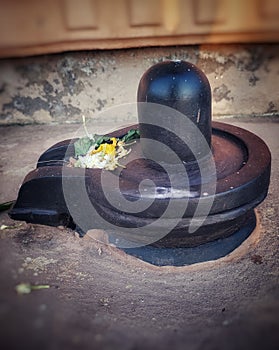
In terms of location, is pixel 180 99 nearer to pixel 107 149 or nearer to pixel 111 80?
pixel 107 149

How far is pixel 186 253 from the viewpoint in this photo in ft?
7.64

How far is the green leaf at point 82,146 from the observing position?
248 cm

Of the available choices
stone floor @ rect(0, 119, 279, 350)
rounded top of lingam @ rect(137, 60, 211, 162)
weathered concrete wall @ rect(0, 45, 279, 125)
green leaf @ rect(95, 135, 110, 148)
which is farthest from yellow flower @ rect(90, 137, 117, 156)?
weathered concrete wall @ rect(0, 45, 279, 125)

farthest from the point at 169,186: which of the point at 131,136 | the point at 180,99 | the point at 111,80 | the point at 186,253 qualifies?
the point at 111,80

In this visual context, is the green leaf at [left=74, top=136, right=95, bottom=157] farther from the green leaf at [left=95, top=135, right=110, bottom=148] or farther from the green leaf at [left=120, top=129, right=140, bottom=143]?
the green leaf at [left=120, top=129, right=140, bottom=143]

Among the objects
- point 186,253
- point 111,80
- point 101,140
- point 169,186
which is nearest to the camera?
point 169,186

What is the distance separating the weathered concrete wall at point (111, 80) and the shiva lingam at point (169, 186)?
6.58 ft

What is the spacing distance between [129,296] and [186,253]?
470 mm

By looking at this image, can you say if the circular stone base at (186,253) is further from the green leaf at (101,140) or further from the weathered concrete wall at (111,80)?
the weathered concrete wall at (111,80)

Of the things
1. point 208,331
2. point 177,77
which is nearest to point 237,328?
point 208,331

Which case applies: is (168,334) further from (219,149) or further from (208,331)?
(219,149)

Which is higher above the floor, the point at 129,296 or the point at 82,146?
the point at 82,146

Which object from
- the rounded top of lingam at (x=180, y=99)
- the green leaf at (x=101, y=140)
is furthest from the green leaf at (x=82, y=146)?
the rounded top of lingam at (x=180, y=99)

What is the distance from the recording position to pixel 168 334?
5.55 ft
